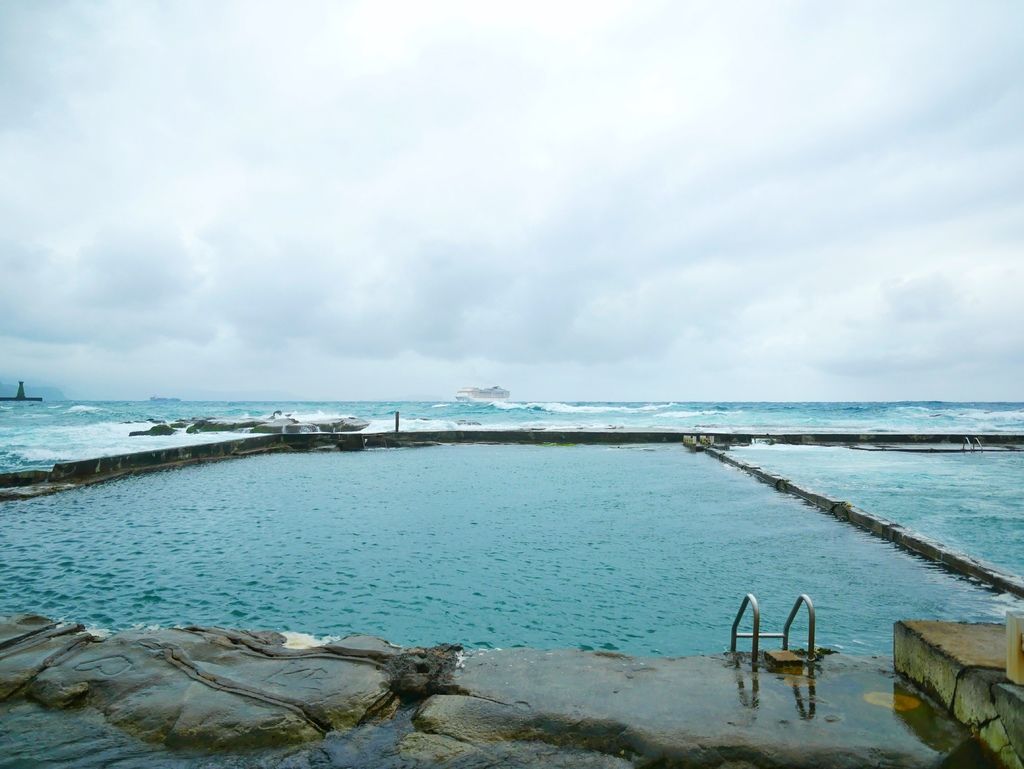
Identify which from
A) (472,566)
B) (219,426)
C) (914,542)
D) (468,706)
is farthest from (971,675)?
(219,426)

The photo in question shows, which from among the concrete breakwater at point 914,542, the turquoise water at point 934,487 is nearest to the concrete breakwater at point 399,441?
the turquoise water at point 934,487

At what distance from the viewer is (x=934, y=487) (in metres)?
13.6

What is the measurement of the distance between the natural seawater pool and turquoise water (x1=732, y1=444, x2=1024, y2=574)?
5.13 ft

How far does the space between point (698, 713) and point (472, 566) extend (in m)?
4.18

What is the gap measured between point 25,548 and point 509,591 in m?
6.65

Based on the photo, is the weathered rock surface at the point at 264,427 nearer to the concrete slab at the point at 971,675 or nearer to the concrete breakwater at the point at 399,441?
the concrete breakwater at the point at 399,441

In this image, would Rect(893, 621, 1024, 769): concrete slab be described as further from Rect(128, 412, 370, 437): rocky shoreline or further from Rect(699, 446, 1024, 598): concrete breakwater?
Rect(128, 412, 370, 437): rocky shoreline

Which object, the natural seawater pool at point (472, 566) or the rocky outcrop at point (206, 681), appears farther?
the natural seawater pool at point (472, 566)

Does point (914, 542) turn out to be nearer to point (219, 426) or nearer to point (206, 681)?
point (206, 681)

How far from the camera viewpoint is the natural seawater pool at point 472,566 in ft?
17.8

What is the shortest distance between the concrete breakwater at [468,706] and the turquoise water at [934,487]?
5833 mm

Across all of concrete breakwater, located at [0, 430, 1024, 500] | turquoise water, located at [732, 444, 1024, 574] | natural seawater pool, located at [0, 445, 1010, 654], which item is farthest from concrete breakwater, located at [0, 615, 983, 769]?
concrete breakwater, located at [0, 430, 1024, 500]

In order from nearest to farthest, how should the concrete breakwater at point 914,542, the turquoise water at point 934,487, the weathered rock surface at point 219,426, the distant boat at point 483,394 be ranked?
the concrete breakwater at point 914,542, the turquoise water at point 934,487, the weathered rock surface at point 219,426, the distant boat at point 483,394

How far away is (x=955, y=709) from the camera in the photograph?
120 inches
